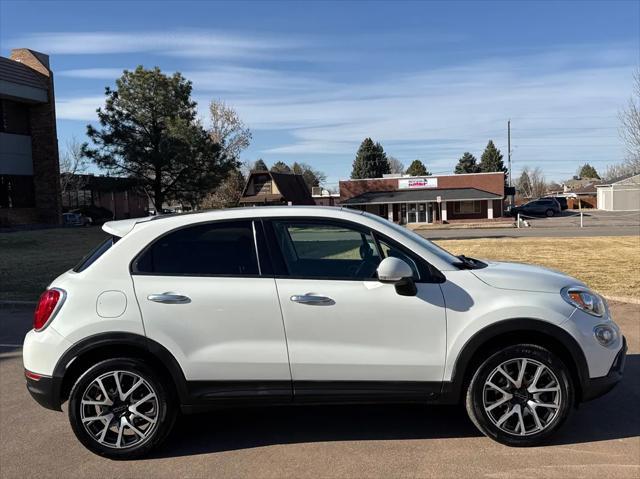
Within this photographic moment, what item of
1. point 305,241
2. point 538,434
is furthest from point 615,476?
point 305,241

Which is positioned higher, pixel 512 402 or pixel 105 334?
pixel 105 334

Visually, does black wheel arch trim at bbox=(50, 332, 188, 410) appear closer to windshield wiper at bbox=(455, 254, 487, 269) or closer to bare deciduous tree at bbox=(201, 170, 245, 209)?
windshield wiper at bbox=(455, 254, 487, 269)

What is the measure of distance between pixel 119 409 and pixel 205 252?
127cm

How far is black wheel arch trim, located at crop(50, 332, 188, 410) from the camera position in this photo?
388 cm

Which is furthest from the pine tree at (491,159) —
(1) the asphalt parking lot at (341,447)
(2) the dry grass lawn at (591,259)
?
(1) the asphalt parking lot at (341,447)

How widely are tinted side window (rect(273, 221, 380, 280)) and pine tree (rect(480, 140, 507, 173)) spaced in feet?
315

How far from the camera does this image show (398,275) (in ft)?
12.4

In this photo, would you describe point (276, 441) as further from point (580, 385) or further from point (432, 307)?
point (580, 385)

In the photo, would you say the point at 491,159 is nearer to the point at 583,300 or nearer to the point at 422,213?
the point at 422,213

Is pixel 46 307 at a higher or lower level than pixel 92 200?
lower

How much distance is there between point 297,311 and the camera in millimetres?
3891

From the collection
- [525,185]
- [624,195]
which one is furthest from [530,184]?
[624,195]

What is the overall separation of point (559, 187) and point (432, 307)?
6073 inches

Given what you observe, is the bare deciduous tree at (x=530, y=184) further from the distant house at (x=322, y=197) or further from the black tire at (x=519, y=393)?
the black tire at (x=519, y=393)
